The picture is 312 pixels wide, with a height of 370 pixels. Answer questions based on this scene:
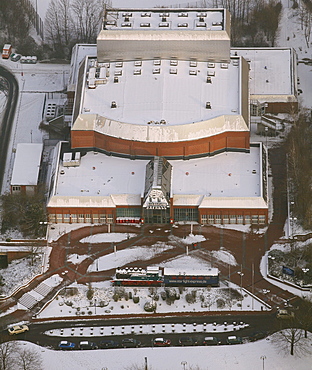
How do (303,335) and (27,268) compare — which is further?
(27,268)

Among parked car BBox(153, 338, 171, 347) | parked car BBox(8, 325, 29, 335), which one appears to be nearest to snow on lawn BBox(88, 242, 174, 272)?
parked car BBox(8, 325, 29, 335)

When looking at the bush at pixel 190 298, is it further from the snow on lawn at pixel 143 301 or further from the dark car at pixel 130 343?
the dark car at pixel 130 343

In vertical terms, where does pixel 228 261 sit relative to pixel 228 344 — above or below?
above

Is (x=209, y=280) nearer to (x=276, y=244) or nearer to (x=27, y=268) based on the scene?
(x=276, y=244)

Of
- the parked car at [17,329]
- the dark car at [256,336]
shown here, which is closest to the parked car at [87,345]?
the parked car at [17,329]

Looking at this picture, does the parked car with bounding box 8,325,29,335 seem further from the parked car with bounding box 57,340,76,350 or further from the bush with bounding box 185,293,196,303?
the bush with bounding box 185,293,196,303

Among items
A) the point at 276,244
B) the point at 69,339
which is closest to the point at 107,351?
the point at 69,339
